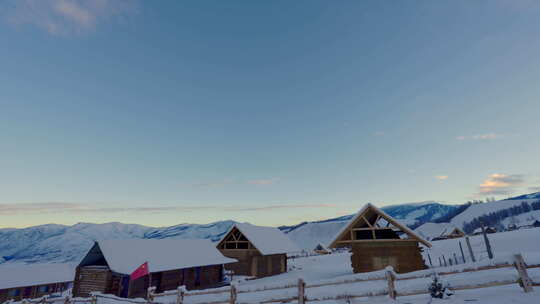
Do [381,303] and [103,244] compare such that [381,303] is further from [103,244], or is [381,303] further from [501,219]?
[501,219]

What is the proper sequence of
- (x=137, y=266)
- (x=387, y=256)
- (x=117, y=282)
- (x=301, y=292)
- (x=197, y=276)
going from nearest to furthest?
(x=301, y=292)
(x=387, y=256)
(x=137, y=266)
(x=117, y=282)
(x=197, y=276)

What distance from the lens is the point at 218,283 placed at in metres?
31.6

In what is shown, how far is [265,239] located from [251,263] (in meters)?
4.90

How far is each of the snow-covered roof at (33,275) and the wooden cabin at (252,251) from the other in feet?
104

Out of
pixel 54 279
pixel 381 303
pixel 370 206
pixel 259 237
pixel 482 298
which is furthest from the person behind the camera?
pixel 54 279

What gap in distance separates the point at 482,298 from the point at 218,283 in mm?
27825

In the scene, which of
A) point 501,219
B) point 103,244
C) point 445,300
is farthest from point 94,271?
point 501,219

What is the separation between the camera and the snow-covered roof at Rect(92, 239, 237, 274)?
24.3m

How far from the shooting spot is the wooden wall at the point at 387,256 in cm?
2184

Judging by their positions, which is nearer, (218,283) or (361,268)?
(361,268)

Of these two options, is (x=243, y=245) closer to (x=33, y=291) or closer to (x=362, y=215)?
(x=362, y=215)

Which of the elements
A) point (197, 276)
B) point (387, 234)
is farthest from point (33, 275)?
point (387, 234)

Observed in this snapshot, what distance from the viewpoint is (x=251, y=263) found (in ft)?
116

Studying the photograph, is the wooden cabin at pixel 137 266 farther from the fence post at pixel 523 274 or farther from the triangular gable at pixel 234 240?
the fence post at pixel 523 274
